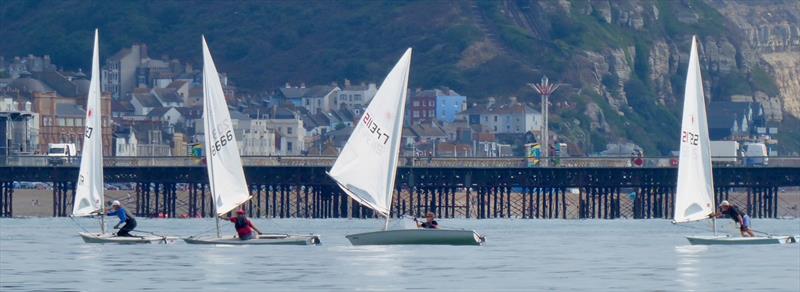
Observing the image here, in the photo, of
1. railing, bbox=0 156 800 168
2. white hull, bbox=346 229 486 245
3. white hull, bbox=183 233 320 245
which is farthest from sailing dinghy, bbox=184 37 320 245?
railing, bbox=0 156 800 168

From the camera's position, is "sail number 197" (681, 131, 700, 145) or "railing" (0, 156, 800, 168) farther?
"railing" (0, 156, 800, 168)

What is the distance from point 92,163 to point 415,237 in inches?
646

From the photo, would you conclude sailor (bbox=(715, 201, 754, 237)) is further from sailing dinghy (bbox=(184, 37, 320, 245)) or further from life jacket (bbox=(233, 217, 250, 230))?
life jacket (bbox=(233, 217, 250, 230))

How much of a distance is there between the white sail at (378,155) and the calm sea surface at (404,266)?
71.9 inches

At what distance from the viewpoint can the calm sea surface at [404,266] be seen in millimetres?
60812

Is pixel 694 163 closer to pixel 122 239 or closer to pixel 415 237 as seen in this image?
pixel 415 237

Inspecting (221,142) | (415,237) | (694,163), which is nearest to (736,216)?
(694,163)

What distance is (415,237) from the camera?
78000 mm

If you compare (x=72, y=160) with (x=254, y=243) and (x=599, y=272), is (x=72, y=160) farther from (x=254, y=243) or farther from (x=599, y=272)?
(x=599, y=272)

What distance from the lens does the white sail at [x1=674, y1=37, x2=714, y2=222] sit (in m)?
85.6

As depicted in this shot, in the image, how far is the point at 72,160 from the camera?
163 m

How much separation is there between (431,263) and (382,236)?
8.21m

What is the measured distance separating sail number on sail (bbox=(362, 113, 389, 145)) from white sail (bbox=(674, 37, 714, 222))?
43.0 ft

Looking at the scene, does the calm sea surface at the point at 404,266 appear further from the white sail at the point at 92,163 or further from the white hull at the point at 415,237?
the white sail at the point at 92,163
